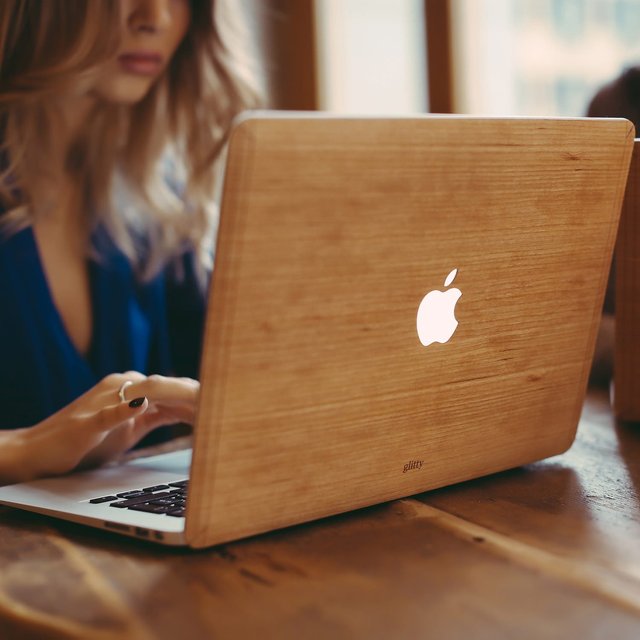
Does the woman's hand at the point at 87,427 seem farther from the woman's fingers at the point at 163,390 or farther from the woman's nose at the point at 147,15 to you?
the woman's nose at the point at 147,15

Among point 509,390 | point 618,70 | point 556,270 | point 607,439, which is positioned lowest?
point 607,439

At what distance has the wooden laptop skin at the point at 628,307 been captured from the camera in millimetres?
1043

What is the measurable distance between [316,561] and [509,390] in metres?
0.28

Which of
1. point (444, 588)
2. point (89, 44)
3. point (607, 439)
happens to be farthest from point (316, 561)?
point (89, 44)

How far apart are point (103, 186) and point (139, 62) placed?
284 millimetres

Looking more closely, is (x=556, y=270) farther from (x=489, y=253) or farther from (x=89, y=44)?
(x=89, y=44)

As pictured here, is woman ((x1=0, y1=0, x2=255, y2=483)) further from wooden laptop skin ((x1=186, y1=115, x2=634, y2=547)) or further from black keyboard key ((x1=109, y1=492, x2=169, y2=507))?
wooden laptop skin ((x1=186, y1=115, x2=634, y2=547))

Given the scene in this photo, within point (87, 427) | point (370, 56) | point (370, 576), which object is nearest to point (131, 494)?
point (87, 427)

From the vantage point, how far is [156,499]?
825 mm

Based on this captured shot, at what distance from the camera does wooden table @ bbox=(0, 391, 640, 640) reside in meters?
0.60

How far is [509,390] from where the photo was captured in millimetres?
870

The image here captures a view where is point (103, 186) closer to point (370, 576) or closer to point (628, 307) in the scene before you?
point (628, 307)

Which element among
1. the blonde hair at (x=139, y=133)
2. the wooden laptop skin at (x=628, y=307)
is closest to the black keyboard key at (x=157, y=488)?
the wooden laptop skin at (x=628, y=307)

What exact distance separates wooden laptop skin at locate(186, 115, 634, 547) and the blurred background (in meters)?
1.25
